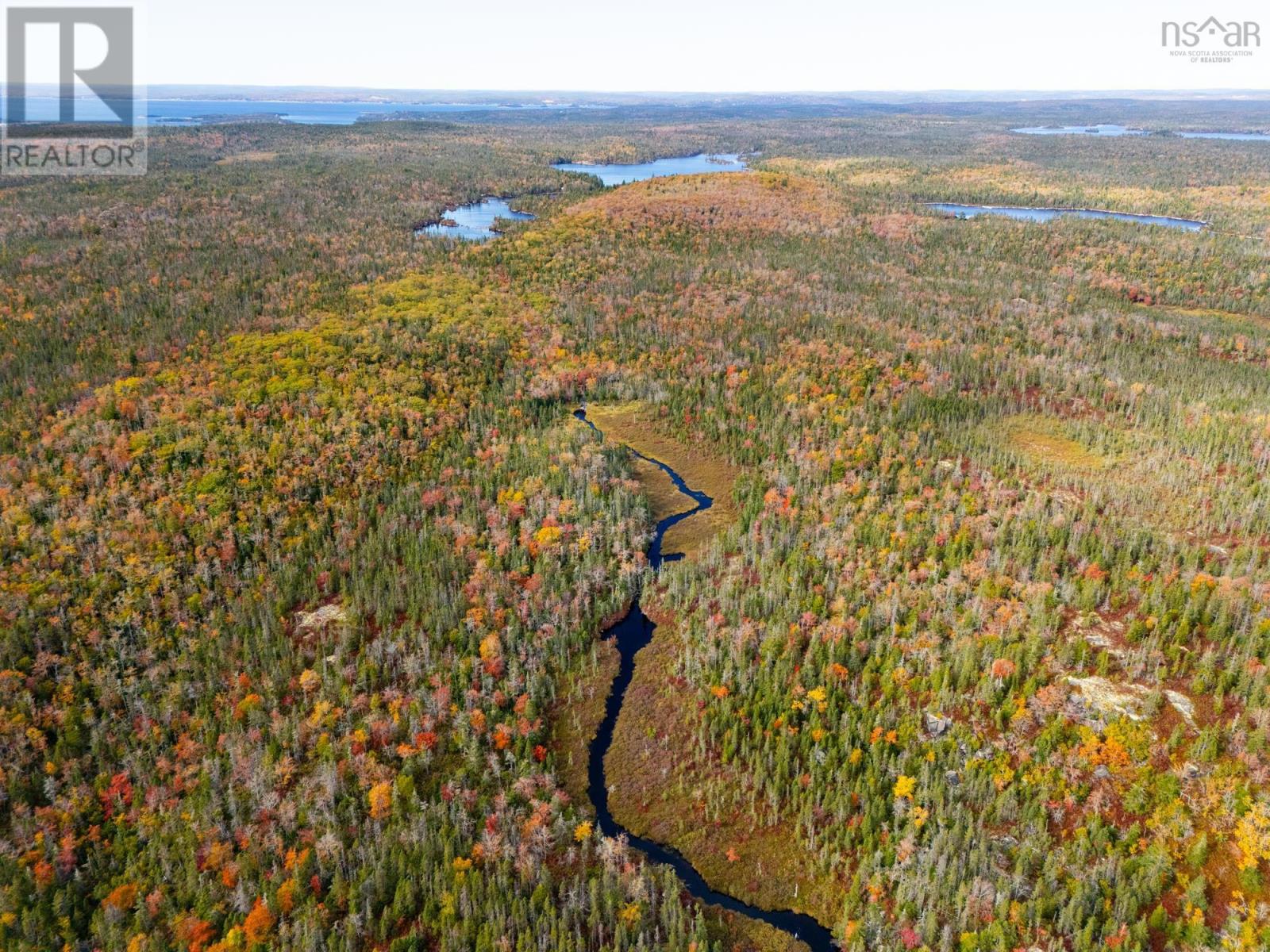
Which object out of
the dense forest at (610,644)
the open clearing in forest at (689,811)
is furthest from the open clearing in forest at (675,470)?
the open clearing in forest at (689,811)

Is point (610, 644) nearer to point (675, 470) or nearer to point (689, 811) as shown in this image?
point (689, 811)

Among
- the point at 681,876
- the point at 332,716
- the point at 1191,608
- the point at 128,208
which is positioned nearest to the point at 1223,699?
the point at 1191,608

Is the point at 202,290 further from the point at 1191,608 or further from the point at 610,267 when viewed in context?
the point at 1191,608

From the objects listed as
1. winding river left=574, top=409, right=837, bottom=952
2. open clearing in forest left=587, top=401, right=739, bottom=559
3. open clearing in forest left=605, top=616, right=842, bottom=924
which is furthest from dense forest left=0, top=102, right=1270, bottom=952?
winding river left=574, top=409, right=837, bottom=952

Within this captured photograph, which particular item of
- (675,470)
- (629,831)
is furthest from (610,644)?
(675,470)

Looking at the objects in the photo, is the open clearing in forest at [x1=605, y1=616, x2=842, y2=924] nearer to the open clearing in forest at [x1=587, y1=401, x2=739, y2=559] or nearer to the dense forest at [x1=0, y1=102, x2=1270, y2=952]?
the dense forest at [x1=0, y1=102, x2=1270, y2=952]

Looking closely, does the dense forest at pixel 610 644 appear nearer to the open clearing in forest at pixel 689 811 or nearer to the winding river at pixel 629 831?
the open clearing in forest at pixel 689 811
